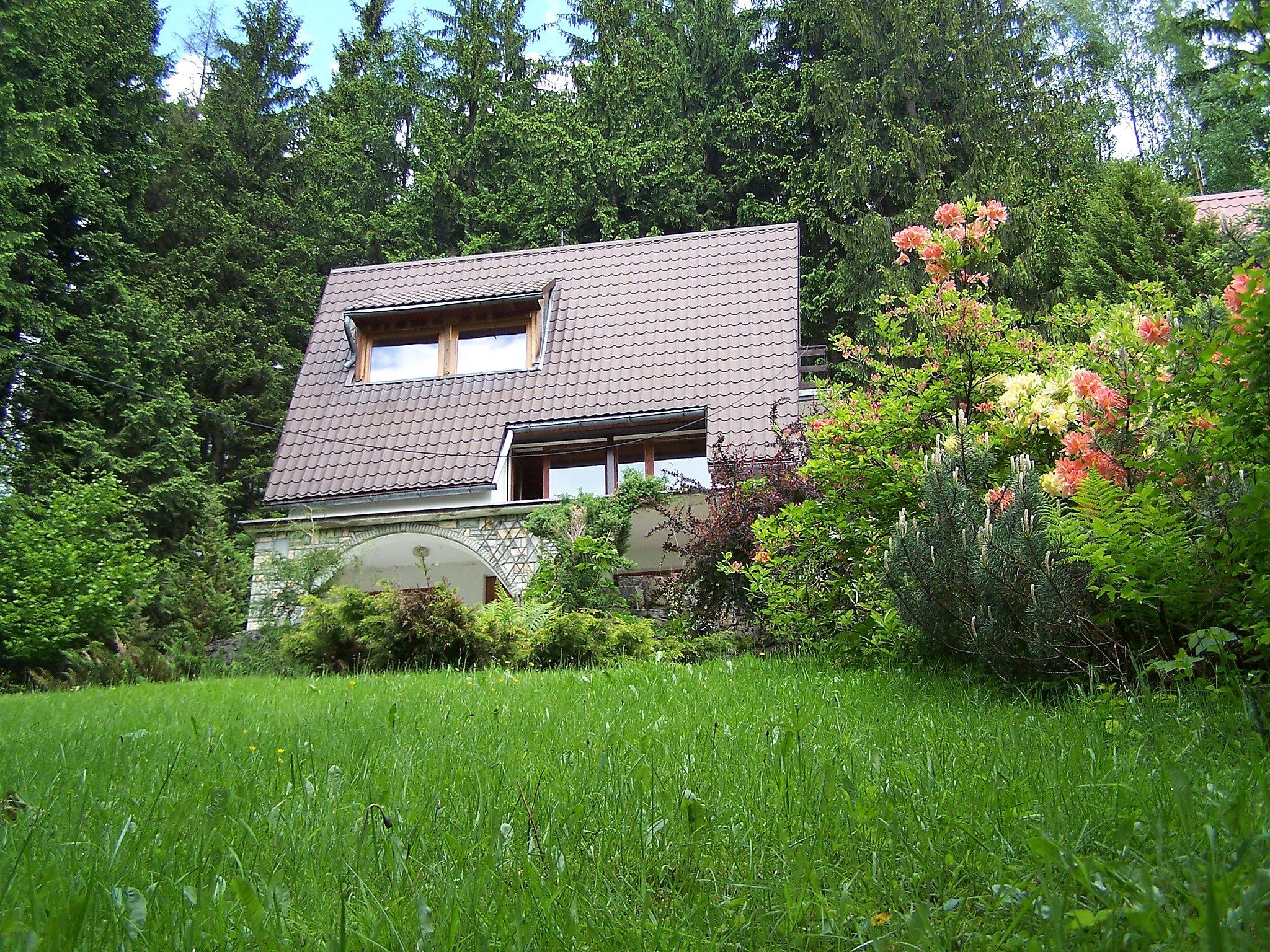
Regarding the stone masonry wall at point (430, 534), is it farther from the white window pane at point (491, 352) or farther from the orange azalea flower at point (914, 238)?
the orange azalea flower at point (914, 238)

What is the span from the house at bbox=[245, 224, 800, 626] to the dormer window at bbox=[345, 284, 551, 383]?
0.03 m

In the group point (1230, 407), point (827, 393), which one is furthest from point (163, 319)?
point (1230, 407)

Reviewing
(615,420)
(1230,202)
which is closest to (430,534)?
(615,420)

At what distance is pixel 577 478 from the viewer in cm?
Result: 1662

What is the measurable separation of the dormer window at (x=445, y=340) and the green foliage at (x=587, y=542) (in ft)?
14.1

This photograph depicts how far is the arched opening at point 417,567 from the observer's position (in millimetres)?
15969

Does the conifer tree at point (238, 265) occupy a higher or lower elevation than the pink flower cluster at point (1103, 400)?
higher

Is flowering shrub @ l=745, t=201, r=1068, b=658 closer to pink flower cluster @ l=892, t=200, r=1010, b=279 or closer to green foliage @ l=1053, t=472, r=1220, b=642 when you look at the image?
pink flower cluster @ l=892, t=200, r=1010, b=279

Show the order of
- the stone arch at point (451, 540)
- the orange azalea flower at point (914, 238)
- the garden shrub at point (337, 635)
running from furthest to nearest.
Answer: the stone arch at point (451, 540) → the garden shrub at point (337, 635) → the orange azalea flower at point (914, 238)

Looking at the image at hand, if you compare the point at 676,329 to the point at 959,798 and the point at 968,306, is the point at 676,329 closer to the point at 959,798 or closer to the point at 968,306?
the point at 968,306

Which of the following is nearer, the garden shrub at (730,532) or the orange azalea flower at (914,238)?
the orange azalea flower at (914,238)

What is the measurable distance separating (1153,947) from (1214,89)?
2357 centimetres

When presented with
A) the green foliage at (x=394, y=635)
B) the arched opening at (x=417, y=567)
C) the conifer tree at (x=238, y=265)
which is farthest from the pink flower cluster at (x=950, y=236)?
the conifer tree at (x=238, y=265)

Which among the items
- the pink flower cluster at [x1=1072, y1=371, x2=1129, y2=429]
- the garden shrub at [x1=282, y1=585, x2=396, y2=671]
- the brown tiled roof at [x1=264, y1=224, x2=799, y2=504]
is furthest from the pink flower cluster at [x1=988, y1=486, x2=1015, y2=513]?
the brown tiled roof at [x1=264, y1=224, x2=799, y2=504]
